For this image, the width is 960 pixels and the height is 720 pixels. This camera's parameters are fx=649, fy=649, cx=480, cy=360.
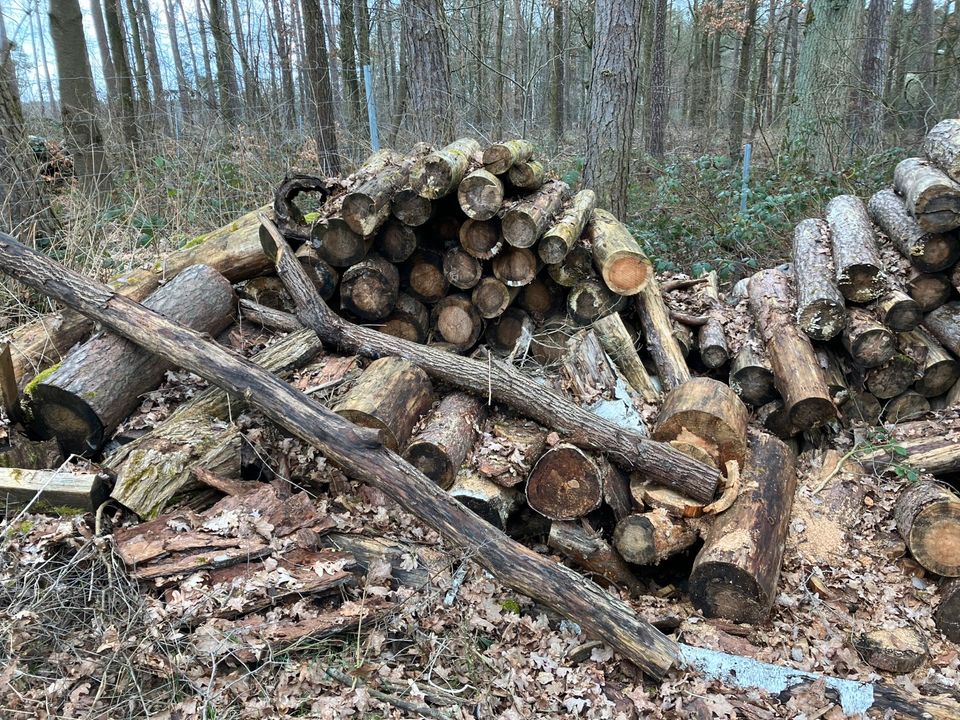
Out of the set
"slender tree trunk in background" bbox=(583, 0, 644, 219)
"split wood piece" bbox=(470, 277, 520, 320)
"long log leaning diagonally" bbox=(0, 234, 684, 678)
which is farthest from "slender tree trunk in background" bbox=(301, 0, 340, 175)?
"long log leaning diagonally" bbox=(0, 234, 684, 678)

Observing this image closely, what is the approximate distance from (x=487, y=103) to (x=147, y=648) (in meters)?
9.69

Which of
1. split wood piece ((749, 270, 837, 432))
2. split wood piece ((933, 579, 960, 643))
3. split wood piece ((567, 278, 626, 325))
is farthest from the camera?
split wood piece ((567, 278, 626, 325))

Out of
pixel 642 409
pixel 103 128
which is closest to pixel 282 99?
pixel 103 128

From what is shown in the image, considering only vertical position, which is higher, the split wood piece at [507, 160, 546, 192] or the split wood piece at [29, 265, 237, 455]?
the split wood piece at [507, 160, 546, 192]

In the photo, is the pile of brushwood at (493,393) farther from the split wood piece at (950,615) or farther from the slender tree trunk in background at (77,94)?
the slender tree trunk in background at (77,94)

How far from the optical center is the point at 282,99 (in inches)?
488

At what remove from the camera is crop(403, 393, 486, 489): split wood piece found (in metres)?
4.37

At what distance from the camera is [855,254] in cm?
563

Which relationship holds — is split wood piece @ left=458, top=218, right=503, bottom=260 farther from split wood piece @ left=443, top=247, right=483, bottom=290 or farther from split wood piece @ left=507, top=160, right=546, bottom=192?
split wood piece @ left=507, top=160, right=546, bottom=192

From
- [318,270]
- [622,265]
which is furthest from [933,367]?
[318,270]

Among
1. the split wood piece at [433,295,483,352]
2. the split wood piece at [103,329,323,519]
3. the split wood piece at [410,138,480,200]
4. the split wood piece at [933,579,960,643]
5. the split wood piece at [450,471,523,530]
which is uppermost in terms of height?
the split wood piece at [410,138,480,200]

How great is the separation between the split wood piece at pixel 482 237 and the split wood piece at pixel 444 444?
1365 mm

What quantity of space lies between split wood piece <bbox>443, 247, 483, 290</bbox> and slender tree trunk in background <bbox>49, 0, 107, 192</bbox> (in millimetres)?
5907

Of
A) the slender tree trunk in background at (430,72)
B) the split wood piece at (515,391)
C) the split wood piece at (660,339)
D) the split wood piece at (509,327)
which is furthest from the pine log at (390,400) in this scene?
the slender tree trunk in background at (430,72)
